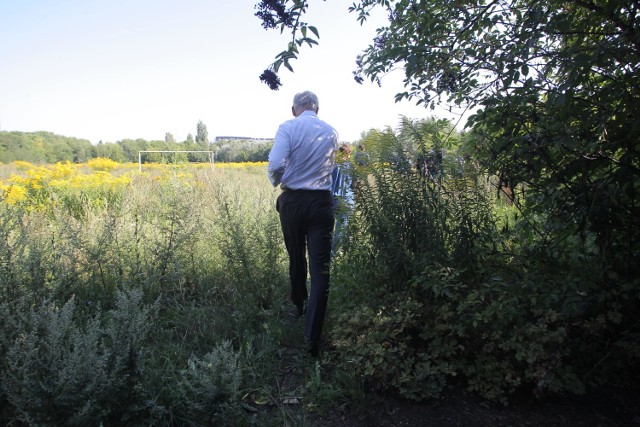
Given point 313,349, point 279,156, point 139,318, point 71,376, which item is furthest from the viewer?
point 279,156

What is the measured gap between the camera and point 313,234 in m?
3.46

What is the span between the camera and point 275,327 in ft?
11.9

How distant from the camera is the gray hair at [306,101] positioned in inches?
144

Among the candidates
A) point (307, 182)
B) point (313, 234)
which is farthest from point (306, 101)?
point (313, 234)

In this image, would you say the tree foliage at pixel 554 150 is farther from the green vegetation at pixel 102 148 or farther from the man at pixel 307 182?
the green vegetation at pixel 102 148

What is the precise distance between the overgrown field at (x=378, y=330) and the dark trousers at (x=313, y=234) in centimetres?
13

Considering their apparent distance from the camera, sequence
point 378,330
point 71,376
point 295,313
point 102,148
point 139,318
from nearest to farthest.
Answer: point 71,376
point 139,318
point 378,330
point 295,313
point 102,148

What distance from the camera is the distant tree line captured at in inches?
878

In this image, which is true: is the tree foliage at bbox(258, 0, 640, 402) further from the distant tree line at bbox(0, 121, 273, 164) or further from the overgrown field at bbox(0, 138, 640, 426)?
the distant tree line at bbox(0, 121, 273, 164)

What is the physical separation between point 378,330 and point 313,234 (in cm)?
103

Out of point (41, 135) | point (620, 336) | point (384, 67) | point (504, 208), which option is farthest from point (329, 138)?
point (41, 135)

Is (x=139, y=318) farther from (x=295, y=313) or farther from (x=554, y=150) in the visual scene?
(x=554, y=150)

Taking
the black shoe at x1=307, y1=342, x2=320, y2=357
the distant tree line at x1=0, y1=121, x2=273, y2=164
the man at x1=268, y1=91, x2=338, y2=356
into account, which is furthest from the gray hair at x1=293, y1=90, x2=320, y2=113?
the distant tree line at x1=0, y1=121, x2=273, y2=164

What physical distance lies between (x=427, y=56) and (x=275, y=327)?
2.43 metres
